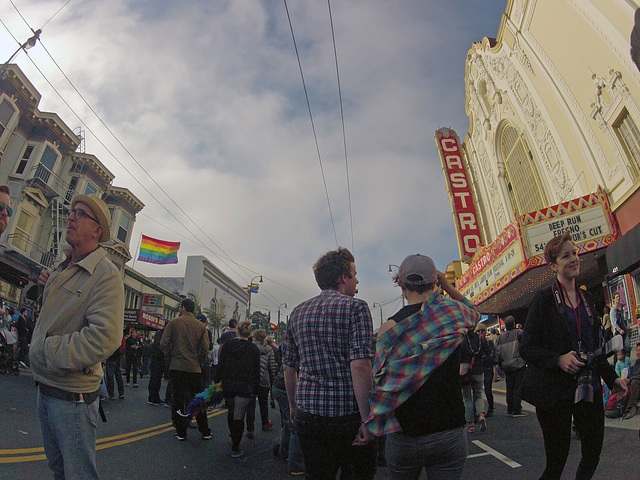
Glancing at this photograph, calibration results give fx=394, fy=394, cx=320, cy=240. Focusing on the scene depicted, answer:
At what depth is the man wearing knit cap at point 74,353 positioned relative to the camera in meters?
1.95

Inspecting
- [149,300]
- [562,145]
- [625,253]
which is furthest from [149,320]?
[625,253]

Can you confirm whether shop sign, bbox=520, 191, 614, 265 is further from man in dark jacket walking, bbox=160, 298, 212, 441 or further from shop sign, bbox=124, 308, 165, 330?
shop sign, bbox=124, 308, 165, 330

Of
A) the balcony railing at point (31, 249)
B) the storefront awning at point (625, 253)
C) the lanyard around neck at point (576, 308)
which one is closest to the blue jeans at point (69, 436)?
the lanyard around neck at point (576, 308)

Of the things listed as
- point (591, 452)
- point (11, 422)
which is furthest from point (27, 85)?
point (591, 452)

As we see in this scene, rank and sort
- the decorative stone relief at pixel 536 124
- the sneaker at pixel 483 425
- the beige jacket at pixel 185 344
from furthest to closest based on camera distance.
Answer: the decorative stone relief at pixel 536 124 < the sneaker at pixel 483 425 < the beige jacket at pixel 185 344

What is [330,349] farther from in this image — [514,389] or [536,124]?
[536,124]

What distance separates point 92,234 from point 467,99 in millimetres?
24139

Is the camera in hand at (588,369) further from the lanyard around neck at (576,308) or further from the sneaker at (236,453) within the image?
the sneaker at (236,453)

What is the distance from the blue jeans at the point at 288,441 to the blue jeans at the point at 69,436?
1.73 metres

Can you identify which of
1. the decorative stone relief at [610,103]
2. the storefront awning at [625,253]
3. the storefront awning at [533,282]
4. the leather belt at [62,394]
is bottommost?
the leather belt at [62,394]

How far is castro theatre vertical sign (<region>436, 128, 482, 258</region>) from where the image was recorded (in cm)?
2052

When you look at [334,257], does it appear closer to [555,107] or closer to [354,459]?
[354,459]

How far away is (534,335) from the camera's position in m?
2.63

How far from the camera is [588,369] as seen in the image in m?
2.32
